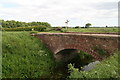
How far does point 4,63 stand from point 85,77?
37.4ft

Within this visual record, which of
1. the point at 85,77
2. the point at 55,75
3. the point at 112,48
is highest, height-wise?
the point at 112,48

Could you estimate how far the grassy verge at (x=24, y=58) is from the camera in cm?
1495

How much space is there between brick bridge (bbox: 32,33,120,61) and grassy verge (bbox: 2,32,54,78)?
143cm

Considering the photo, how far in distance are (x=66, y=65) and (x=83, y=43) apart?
6.10m

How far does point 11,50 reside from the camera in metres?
16.8

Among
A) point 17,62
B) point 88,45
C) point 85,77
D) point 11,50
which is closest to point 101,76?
point 85,77

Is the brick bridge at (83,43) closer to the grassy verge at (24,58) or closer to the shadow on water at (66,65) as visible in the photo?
the shadow on water at (66,65)

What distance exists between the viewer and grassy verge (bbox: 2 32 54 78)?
14948 mm

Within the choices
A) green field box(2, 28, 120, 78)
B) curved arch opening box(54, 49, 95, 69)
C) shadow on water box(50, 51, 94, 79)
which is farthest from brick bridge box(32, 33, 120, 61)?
green field box(2, 28, 120, 78)

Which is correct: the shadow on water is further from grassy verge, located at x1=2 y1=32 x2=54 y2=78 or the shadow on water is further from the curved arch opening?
grassy verge, located at x1=2 y1=32 x2=54 y2=78

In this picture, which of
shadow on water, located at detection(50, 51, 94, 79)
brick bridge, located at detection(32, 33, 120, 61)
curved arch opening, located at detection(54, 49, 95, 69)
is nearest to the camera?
brick bridge, located at detection(32, 33, 120, 61)

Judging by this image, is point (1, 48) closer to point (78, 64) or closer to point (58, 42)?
point (58, 42)

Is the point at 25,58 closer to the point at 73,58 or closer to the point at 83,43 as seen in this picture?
the point at 83,43

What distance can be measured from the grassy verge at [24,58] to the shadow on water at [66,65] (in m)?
0.94
